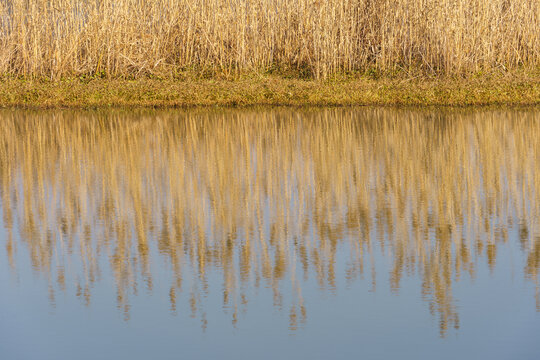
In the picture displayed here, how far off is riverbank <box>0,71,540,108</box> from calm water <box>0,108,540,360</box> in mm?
4238

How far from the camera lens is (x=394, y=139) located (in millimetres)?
14195

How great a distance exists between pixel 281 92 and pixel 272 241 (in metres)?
12.2

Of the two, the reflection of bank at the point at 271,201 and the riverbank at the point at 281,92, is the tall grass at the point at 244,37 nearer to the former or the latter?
the riverbank at the point at 281,92

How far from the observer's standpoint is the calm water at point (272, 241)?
231 inches

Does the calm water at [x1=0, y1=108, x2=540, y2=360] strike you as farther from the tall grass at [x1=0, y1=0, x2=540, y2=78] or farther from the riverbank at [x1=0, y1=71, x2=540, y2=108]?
the tall grass at [x1=0, y1=0, x2=540, y2=78]

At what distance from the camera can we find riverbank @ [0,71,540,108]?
1914 cm

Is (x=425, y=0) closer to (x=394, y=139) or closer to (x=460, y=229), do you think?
(x=394, y=139)

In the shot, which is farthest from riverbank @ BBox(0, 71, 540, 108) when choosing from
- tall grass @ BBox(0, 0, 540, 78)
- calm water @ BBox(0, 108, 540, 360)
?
calm water @ BBox(0, 108, 540, 360)

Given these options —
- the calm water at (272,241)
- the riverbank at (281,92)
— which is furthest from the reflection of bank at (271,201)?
the riverbank at (281,92)

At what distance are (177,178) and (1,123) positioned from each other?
7616 mm

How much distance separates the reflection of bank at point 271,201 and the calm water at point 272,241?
28 millimetres

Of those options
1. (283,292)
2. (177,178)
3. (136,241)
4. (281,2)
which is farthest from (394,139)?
(281,2)

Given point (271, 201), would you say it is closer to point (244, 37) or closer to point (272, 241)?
point (272, 241)

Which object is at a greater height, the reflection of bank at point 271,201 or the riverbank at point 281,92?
the riverbank at point 281,92
